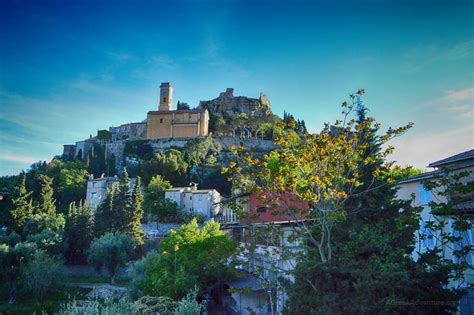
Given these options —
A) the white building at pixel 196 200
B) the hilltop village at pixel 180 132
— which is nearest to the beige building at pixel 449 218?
the white building at pixel 196 200

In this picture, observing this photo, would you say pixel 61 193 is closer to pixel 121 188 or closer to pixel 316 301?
pixel 121 188

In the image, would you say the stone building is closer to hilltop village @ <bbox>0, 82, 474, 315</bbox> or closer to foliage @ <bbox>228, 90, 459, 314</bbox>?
hilltop village @ <bbox>0, 82, 474, 315</bbox>

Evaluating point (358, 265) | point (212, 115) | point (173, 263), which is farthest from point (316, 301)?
point (212, 115)

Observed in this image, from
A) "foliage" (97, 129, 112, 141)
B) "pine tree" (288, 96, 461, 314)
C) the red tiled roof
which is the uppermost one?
"foliage" (97, 129, 112, 141)

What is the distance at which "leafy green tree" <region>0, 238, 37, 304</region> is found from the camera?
27.9 metres

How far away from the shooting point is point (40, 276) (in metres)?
26.6

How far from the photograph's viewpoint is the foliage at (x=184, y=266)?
19141 millimetres

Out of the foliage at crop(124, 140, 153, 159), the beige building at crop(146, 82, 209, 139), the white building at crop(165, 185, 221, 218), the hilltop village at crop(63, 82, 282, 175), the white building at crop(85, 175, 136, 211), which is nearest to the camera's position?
the white building at crop(165, 185, 221, 218)

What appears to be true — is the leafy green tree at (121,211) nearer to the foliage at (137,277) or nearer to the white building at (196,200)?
the white building at (196,200)

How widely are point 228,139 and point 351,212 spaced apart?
6832 centimetres

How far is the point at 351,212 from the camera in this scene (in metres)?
9.66

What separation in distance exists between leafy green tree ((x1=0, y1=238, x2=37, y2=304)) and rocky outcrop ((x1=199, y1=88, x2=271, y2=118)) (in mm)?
64624

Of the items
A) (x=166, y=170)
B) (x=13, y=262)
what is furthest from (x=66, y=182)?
(x=13, y=262)

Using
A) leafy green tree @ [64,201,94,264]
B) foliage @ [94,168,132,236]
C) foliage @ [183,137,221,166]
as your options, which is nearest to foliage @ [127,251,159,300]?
foliage @ [94,168,132,236]
